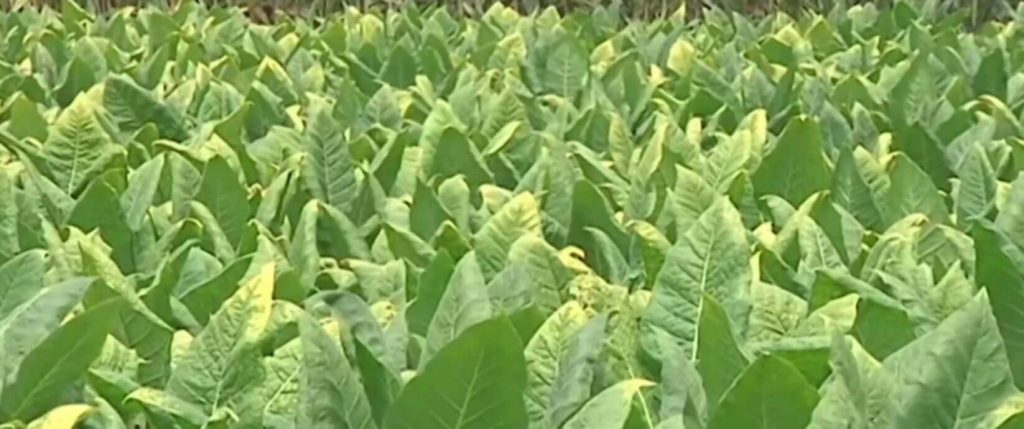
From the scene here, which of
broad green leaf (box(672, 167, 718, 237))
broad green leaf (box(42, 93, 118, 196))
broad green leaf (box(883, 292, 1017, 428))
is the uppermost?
broad green leaf (box(883, 292, 1017, 428))

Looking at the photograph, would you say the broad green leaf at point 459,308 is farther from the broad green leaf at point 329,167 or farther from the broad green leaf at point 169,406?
the broad green leaf at point 329,167

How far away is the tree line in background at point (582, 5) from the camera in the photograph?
7.55m

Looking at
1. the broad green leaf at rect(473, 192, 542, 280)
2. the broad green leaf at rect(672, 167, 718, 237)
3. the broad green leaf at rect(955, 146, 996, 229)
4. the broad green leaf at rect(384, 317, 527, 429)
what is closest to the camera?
the broad green leaf at rect(384, 317, 527, 429)

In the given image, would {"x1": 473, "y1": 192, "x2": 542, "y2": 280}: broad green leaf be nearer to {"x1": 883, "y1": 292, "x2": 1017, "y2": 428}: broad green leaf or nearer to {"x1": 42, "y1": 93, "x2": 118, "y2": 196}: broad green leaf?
{"x1": 883, "y1": 292, "x2": 1017, "y2": 428}: broad green leaf

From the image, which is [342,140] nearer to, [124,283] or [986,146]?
[124,283]

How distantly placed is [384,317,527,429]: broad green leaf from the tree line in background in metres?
5.89

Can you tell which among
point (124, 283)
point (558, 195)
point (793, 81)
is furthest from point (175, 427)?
point (793, 81)

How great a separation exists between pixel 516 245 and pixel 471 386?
735 mm

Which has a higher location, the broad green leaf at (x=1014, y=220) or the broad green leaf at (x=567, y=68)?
the broad green leaf at (x=1014, y=220)

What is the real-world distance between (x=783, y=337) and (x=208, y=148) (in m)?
1.49

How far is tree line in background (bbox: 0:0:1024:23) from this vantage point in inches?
297

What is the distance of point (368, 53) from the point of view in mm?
4742

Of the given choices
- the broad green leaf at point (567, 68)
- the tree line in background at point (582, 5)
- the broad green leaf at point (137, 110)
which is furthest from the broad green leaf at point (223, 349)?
the tree line in background at point (582, 5)

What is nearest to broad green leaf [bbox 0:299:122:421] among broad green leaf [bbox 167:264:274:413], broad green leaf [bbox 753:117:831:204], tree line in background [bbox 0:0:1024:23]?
broad green leaf [bbox 167:264:274:413]
